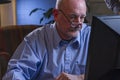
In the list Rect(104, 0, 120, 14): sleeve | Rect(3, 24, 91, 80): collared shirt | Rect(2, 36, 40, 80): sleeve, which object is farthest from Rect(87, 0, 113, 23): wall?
Rect(104, 0, 120, 14): sleeve

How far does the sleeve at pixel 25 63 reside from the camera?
5.09 feet

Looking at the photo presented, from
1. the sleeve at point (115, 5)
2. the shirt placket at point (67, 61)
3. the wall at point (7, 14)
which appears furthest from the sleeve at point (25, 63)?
the wall at point (7, 14)

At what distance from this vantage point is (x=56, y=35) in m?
1.68

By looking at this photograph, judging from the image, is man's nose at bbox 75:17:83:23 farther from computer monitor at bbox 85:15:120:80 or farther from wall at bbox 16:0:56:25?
wall at bbox 16:0:56:25

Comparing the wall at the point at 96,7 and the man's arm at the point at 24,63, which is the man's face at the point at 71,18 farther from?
the wall at the point at 96,7

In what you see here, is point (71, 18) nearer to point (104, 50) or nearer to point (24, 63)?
point (24, 63)

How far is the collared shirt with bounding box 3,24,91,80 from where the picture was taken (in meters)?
1.60

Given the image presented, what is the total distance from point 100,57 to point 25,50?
945 millimetres

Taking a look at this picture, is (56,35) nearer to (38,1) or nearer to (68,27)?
(68,27)

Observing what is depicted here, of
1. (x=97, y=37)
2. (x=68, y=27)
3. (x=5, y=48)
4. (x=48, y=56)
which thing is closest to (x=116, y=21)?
(x=97, y=37)

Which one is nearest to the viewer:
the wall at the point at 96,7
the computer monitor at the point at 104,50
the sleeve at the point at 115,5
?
the computer monitor at the point at 104,50

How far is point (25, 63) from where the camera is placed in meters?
1.59

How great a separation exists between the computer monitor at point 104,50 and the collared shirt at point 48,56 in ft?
2.71

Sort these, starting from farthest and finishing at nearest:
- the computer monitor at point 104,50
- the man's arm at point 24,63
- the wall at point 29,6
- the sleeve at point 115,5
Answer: the wall at point 29,6
the man's arm at point 24,63
the sleeve at point 115,5
the computer monitor at point 104,50
